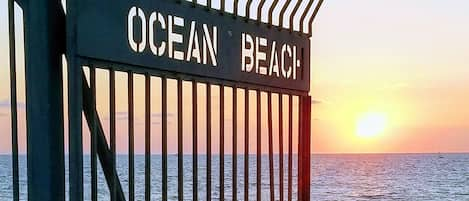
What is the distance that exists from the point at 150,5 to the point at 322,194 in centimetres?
4087

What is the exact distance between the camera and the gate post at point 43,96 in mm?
2535

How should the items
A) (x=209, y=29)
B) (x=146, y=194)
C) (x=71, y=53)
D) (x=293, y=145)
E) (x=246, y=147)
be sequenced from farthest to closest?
(x=293, y=145) → (x=246, y=147) → (x=209, y=29) → (x=146, y=194) → (x=71, y=53)

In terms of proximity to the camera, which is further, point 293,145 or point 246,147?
point 293,145

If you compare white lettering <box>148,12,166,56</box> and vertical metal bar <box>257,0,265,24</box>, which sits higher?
vertical metal bar <box>257,0,265,24</box>

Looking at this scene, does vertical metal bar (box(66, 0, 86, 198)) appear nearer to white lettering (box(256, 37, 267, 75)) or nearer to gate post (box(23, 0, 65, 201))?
gate post (box(23, 0, 65, 201))

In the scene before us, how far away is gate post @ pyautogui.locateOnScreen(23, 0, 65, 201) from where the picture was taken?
254 centimetres

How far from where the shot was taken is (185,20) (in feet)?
9.85

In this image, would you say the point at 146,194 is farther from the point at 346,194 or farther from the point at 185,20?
the point at 346,194

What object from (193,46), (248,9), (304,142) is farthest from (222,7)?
(304,142)

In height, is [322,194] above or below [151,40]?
below

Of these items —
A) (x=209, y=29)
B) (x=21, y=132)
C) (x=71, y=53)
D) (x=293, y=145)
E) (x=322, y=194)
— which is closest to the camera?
(x=71, y=53)

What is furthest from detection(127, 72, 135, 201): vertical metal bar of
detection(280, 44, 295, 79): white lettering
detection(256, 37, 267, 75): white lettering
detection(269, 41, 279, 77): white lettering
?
detection(280, 44, 295, 79): white lettering

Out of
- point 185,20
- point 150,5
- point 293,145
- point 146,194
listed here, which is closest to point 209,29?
point 185,20

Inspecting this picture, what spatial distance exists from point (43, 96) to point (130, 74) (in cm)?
30
